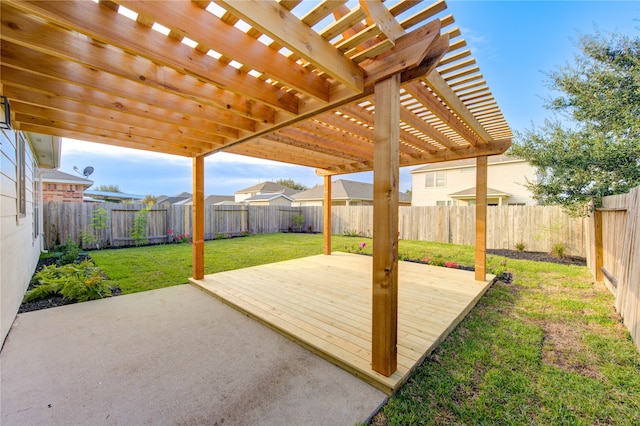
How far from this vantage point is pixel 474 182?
585 inches

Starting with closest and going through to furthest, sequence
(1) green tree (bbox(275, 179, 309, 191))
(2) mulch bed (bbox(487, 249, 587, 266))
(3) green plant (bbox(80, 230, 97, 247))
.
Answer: (2) mulch bed (bbox(487, 249, 587, 266))
(3) green plant (bbox(80, 230, 97, 247))
(1) green tree (bbox(275, 179, 309, 191))

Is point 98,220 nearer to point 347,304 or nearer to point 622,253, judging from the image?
point 347,304

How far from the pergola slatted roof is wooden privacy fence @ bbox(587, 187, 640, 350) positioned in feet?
6.69

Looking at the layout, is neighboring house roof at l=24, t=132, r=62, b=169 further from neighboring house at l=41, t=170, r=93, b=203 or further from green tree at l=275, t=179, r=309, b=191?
green tree at l=275, t=179, r=309, b=191

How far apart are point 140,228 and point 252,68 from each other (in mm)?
9493

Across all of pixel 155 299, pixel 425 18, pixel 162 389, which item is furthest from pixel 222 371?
pixel 425 18

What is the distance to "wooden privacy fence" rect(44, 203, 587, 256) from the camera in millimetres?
7551

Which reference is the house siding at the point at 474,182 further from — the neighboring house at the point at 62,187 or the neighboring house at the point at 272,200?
the neighboring house at the point at 62,187

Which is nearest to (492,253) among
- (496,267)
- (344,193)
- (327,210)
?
(496,267)

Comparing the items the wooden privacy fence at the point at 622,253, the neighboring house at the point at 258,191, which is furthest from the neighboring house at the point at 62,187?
the neighboring house at the point at 258,191

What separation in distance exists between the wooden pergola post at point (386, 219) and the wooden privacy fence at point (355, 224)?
26.1ft

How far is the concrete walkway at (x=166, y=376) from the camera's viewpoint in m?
1.74

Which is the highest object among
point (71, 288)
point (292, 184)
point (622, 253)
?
point (292, 184)

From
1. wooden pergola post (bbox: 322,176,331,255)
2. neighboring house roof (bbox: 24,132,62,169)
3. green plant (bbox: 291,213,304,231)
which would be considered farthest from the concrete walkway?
green plant (bbox: 291,213,304,231)
